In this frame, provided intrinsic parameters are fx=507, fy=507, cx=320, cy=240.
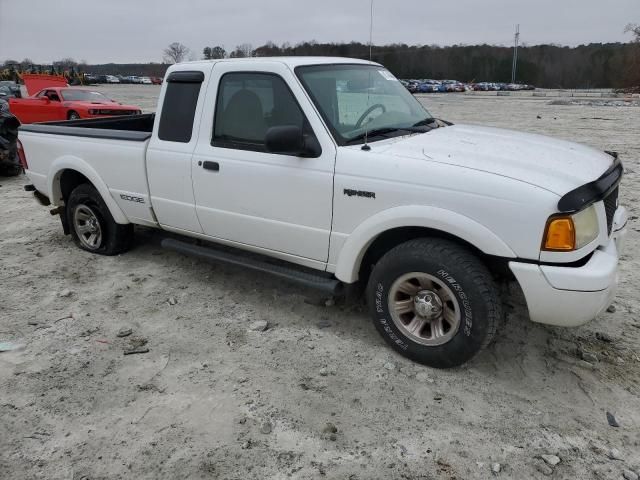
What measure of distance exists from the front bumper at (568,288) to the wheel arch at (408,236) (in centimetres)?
17

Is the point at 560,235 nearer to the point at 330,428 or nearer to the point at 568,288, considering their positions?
the point at 568,288

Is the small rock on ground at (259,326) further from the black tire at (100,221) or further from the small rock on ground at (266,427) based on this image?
the black tire at (100,221)

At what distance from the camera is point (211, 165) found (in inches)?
157

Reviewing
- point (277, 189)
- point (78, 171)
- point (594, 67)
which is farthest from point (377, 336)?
point (594, 67)

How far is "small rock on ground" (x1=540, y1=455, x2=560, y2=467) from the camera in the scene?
2.55 meters

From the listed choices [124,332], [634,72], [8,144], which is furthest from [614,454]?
[634,72]

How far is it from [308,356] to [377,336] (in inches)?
22.5

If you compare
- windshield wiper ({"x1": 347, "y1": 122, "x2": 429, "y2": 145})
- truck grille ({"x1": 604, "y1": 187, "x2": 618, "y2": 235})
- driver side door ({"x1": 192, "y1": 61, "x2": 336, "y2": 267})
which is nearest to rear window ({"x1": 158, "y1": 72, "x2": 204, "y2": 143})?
driver side door ({"x1": 192, "y1": 61, "x2": 336, "y2": 267})

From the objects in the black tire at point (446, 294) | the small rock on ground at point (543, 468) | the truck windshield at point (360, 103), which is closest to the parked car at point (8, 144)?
the truck windshield at point (360, 103)

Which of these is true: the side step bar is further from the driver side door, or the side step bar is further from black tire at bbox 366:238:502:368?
black tire at bbox 366:238:502:368

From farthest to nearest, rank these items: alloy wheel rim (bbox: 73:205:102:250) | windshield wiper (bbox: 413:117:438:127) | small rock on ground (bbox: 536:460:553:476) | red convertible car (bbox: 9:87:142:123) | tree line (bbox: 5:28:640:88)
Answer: tree line (bbox: 5:28:640:88)
red convertible car (bbox: 9:87:142:123)
alloy wheel rim (bbox: 73:205:102:250)
windshield wiper (bbox: 413:117:438:127)
small rock on ground (bbox: 536:460:553:476)

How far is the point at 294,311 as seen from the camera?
13.8 ft

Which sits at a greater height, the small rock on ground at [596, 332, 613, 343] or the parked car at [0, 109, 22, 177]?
the parked car at [0, 109, 22, 177]

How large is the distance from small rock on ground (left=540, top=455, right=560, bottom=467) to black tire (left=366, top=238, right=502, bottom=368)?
0.71m
